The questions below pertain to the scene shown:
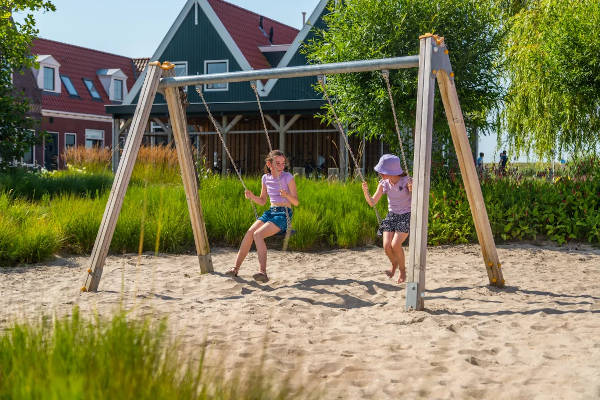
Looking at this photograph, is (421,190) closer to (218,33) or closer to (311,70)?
(311,70)

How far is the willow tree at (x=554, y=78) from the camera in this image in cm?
1279

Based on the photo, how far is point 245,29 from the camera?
83.8 feet

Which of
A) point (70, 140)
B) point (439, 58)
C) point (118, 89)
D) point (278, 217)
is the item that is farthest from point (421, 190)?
point (118, 89)

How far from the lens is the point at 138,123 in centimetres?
598

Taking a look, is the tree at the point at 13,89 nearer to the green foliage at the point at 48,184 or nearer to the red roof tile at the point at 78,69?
the green foliage at the point at 48,184

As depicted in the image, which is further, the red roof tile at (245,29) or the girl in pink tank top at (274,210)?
the red roof tile at (245,29)

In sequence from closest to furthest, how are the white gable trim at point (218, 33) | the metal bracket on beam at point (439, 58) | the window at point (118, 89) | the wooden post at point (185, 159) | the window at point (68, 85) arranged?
the metal bracket on beam at point (439, 58) → the wooden post at point (185, 159) → the white gable trim at point (218, 33) → the window at point (68, 85) → the window at point (118, 89)

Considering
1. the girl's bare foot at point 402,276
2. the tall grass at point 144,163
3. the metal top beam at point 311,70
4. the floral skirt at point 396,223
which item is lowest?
the girl's bare foot at point 402,276

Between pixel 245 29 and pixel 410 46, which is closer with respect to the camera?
pixel 410 46

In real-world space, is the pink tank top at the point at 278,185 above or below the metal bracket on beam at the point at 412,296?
above

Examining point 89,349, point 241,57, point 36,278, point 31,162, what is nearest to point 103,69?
point 31,162

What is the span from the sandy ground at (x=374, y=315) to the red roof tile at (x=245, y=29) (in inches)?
683

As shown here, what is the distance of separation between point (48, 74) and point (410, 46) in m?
23.4

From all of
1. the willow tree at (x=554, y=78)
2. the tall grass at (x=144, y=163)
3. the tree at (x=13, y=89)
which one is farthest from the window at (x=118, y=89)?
the willow tree at (x=554, y=78)
